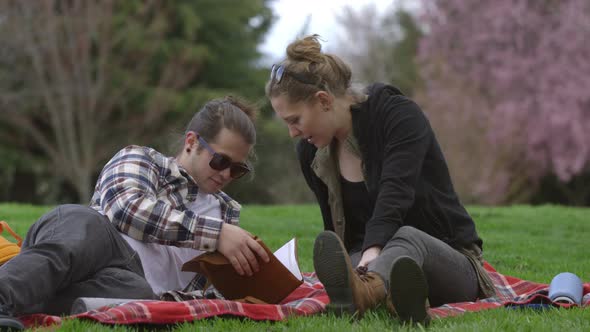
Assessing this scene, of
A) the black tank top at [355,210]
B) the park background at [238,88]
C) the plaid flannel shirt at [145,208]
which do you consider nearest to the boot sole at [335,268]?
the plaid flannel shirt at [145,208]

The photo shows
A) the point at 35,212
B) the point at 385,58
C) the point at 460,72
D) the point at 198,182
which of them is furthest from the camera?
the point at 385,58

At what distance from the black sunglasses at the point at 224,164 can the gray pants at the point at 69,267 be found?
0.57 m

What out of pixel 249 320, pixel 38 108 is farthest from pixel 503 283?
pixel 38 108

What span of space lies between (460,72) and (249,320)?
16.6 metres

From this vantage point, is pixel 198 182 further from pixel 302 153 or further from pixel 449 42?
pixel 449 42

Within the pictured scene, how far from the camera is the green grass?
274 centimetres

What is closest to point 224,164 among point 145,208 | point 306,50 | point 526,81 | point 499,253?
point 145,208

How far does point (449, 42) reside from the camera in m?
19.4

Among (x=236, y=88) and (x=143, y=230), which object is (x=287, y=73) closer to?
(x=143, y=230)

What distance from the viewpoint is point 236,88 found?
1928 cm

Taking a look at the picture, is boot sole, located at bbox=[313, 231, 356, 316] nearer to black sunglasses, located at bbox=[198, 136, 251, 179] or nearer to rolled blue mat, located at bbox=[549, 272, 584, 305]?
black sunglasses, located at bbox=[198, 136, 251, 179]

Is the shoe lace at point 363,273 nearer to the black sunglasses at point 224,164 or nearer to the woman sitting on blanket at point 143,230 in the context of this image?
the woman sitting on blanket at point 143,230

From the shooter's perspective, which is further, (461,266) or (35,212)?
(35,212)

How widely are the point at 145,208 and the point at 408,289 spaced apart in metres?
1.19
